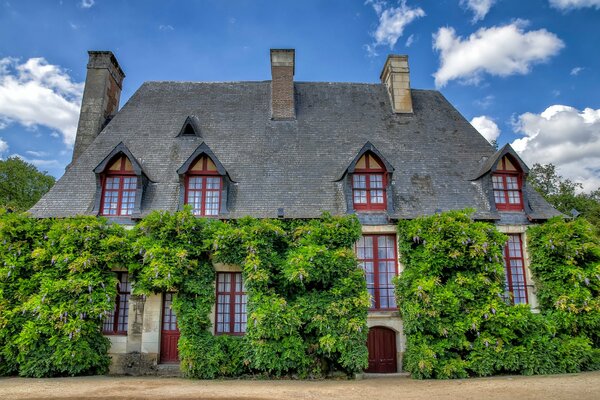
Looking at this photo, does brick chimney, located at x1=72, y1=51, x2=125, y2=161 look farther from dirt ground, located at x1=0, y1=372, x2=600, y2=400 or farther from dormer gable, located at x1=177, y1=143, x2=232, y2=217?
dirt ground, located at x1=0, y1=372, x2=600, y2=400

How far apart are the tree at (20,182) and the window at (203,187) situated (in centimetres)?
2381

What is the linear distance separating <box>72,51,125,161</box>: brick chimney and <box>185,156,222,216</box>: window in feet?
18.9

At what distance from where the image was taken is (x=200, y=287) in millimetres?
11586

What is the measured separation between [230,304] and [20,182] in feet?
90.6

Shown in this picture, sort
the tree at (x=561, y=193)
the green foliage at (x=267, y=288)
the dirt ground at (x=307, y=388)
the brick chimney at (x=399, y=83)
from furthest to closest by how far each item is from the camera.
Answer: the tree at (x=561, y=193), the brick chimney at (x=399, y=83), the green foliage at (x=267, y=288), the dirt ground at (x=307, y=388)

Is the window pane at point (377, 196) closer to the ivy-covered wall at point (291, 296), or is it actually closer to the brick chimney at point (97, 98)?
the ivy-covered wall at point (291, 296)

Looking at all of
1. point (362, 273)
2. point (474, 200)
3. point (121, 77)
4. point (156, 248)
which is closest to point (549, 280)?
point (474, 200)

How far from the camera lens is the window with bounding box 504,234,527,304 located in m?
12.8

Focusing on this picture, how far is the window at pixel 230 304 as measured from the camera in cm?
1217

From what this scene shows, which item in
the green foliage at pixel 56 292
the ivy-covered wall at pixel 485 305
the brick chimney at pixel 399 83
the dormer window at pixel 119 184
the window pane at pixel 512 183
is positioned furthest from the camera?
the brick chimney at pixel 399 83

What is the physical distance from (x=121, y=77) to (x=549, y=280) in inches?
761

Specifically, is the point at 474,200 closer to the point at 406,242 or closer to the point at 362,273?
the point at 406,242

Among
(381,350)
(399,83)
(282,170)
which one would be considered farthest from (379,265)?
(399,83)

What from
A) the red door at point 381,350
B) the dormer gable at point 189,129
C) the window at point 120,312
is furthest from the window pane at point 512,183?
the window at point 120,312
